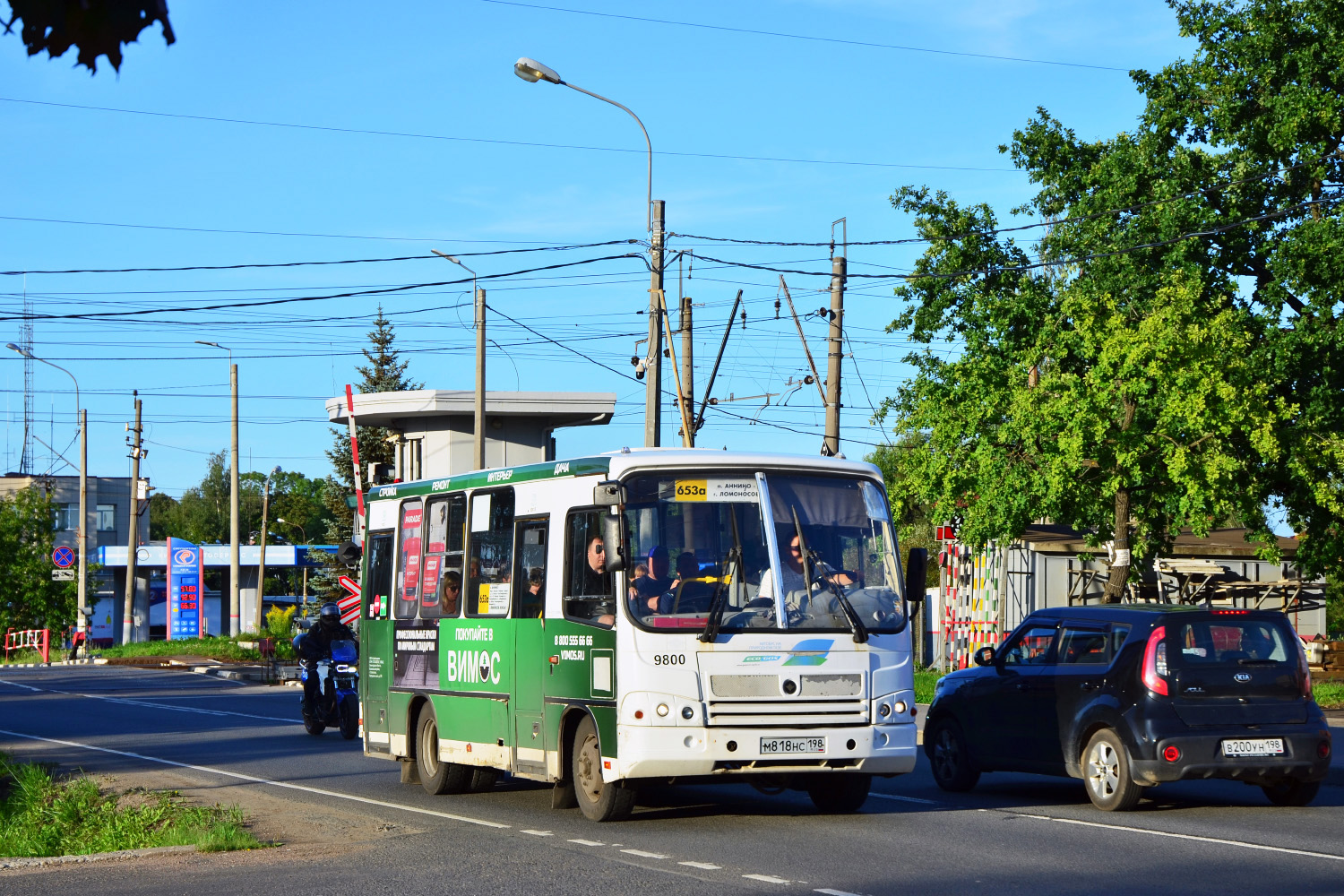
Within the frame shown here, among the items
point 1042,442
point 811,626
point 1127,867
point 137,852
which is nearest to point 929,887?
point 1127,867

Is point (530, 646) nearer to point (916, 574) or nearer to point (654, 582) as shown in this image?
point (654, 582)

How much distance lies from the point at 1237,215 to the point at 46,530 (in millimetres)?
45442

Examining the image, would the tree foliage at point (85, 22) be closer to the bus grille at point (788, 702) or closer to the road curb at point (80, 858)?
the road curb at point (80, 858)

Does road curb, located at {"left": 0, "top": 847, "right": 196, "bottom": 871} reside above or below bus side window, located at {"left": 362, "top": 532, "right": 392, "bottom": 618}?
below

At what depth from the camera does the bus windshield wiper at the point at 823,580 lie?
12102 mm

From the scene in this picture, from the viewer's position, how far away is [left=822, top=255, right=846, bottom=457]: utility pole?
27641 mm

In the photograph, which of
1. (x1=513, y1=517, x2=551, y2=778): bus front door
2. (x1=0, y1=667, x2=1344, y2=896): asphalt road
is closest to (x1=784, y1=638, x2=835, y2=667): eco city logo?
(x1=0, y1=667, x2=1344, y2=896): asphalt road

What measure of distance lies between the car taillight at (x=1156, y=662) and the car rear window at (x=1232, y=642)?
Result: 0.10m

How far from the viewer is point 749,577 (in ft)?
39.3

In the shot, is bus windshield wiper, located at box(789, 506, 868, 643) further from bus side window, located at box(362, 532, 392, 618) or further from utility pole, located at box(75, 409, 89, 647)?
utility pole, located at box(75, 409, 89, 647)

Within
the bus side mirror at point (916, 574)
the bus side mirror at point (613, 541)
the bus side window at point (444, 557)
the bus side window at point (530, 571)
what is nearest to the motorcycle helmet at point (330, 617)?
the bus side window at point (444, 557)

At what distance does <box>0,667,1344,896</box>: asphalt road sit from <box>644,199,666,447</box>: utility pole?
7.81 m

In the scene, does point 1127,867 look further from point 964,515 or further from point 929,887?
point 964,515

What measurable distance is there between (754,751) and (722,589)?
116cm
